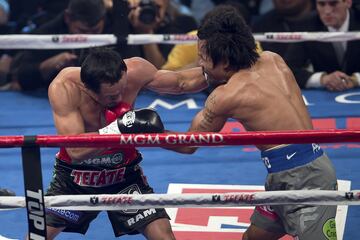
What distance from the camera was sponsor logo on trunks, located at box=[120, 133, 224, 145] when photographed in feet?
9.30

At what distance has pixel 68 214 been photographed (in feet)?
11.6

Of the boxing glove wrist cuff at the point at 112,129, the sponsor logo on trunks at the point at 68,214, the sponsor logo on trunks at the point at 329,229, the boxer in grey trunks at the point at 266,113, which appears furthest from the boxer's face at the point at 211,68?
the sponsor logo on trunks at the point at 68,214

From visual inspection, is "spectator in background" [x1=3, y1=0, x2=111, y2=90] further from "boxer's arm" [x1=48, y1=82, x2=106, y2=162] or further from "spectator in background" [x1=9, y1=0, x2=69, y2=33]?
"boxer's arm" [x1=48, y1=82, x2=106, y2=162]

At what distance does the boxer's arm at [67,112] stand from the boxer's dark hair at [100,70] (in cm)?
15

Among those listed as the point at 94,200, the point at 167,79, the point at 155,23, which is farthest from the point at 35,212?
the point at 155,23

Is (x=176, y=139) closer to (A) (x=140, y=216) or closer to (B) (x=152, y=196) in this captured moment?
(B) (x=152, y=196)

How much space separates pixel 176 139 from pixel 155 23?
3.32 metres

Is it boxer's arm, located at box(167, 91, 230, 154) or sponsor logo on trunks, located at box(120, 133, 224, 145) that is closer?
sponsor logo on trunks, located at box(120, 133, 224, 145)

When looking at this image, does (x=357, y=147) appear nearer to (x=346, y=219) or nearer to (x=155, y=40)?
(x=346, y=219)

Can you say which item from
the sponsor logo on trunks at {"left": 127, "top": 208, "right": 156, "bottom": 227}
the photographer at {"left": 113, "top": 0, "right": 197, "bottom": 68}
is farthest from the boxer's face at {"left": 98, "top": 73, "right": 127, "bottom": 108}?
the photographer at {"left": 113, "top": 0, "right": 197, "bottom": 68}

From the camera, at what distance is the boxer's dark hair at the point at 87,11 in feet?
18.5

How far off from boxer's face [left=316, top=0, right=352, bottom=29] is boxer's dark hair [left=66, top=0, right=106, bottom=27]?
1476 mm

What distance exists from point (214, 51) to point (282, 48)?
9.59 feet

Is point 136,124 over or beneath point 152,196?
over
